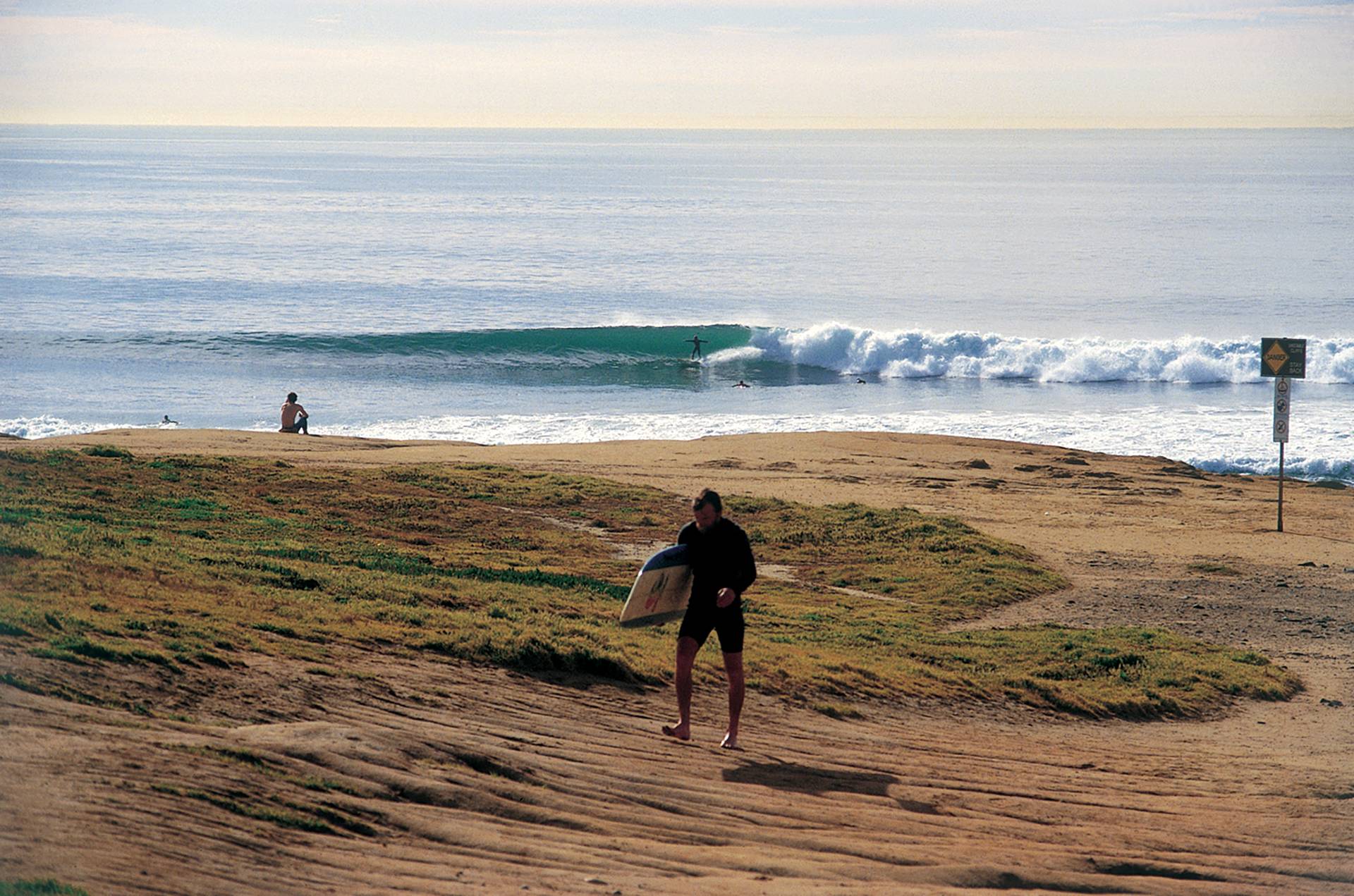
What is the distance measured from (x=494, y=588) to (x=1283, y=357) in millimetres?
11668

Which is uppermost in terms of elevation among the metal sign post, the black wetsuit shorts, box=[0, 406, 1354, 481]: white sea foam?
the metal sign post

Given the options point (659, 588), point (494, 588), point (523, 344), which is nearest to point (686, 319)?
point (523, 344)

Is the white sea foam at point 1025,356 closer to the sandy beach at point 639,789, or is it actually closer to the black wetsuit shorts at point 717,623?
the sandy beach at point 639,789

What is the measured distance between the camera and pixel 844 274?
59812 mm

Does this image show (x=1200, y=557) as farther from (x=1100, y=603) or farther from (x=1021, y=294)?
(x=1021, y=294)

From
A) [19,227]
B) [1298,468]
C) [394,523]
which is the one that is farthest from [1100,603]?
[19,227]

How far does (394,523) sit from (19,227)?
7700cm

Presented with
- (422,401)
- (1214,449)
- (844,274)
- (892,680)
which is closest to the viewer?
(892,680)

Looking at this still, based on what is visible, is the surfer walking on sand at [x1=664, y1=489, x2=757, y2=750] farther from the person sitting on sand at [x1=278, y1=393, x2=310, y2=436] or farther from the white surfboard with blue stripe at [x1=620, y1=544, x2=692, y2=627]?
the person sitting on sand at [x1=278, y1=393, x2=310, y2=436]

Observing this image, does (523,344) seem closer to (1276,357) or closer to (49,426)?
(49,426)

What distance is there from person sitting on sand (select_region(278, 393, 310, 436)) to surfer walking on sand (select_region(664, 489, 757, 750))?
740 inches

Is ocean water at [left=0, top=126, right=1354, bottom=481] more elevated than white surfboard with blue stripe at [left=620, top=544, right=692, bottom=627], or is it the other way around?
ocean water at [left=0, top=126, right=1354, bottom=481]

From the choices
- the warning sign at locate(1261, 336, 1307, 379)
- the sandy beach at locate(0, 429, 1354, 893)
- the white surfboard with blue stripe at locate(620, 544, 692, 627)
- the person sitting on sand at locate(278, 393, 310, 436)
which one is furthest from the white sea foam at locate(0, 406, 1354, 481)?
the white surfboard with blue stripe at locate(620, 544, 692, 627)

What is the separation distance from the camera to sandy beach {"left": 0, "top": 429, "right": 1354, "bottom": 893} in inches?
190
